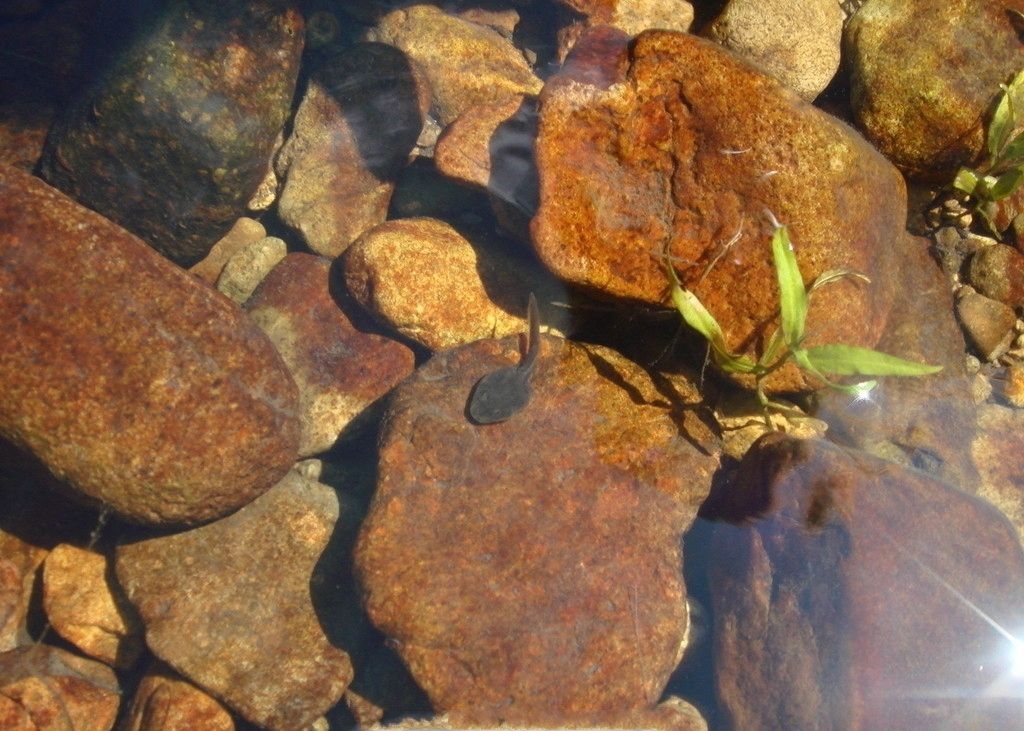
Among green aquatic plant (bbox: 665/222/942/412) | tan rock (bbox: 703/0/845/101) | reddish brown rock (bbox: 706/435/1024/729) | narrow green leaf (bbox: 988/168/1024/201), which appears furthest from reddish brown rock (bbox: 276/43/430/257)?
narrow green leaf (bbox: 988/168/1024/201)

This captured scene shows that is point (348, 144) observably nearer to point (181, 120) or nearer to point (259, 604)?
point (181, 120)

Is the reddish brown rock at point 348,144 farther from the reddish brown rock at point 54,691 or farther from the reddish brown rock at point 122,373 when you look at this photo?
the reddish brown rock at point 54,691

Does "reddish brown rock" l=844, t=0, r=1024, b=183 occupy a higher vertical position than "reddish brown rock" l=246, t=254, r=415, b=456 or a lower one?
higher

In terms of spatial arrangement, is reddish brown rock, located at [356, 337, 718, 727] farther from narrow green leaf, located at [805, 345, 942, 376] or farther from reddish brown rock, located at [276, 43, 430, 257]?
reddish brown rock, located at [276, 43, 430, 257]

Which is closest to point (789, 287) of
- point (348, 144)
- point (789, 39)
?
point (789, 39)

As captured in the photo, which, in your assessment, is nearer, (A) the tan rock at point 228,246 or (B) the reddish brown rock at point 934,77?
(B) the reddish brown rock at point 934,77

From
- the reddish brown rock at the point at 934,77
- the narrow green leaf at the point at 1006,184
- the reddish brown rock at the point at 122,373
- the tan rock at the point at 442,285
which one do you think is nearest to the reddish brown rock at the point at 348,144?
the tan rock at the point at 442,285
